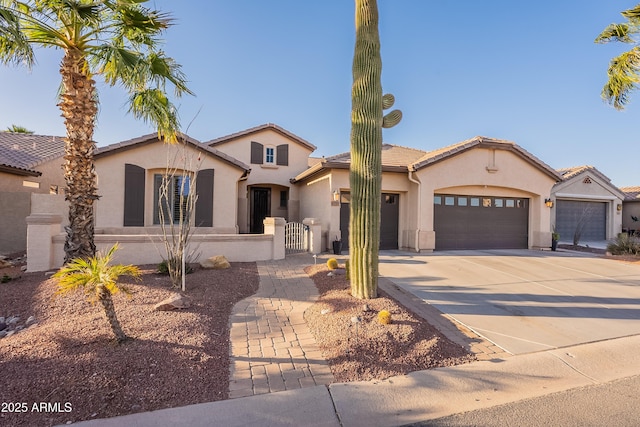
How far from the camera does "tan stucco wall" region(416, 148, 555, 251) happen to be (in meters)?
13.0

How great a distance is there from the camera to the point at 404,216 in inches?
546

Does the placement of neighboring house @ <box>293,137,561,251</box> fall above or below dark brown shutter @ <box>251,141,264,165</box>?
below

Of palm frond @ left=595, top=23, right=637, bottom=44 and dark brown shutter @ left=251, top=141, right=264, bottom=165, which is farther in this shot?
dark brown shutter @ left=251, top=141, right=264, bottom=165

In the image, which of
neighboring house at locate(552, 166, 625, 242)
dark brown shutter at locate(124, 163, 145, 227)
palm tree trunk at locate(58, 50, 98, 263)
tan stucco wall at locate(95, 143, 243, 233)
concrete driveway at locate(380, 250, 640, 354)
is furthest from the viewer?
neighboring house at locate(552, 166, 625, 242)

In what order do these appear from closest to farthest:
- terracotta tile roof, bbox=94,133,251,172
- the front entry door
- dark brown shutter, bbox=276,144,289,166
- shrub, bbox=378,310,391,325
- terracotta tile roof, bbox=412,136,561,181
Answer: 1. shrub, bbox=378,310,391,325
2. terracotta tile roof, bbox=94,133,251,172
3. terracotta tile roof, bbox=412,136,561,181
4. dark brown shutter, bbox=276,144,289,166
5. the front entry door

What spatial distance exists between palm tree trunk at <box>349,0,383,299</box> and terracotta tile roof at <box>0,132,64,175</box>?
43.8ft

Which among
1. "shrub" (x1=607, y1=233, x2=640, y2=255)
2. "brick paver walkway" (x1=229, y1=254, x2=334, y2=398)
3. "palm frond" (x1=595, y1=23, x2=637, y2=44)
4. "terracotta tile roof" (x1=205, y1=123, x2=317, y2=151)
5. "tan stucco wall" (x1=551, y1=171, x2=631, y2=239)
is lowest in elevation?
"brick paver walkway" (x1=229, y1=254, x2=334, y2=398)

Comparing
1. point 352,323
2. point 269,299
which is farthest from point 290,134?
point 352,323

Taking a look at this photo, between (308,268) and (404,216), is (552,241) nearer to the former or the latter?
(404,216)

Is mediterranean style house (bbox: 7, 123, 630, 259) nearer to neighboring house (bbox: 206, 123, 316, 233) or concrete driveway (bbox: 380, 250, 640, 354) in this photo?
neighboring house (bbox: 206, 123, 316, 233)

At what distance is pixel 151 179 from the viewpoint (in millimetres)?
12281

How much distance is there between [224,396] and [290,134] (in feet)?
55.4

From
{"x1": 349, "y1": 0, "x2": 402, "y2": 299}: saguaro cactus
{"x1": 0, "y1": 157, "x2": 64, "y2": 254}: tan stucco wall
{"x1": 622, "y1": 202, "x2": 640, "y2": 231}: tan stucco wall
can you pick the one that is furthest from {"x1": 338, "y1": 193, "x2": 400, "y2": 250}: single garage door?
{"x1": 622, "y1": 202, "x2": 640, "y2": 231}: tan stucco wall

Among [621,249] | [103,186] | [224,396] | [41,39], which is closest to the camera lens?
[224,396]
